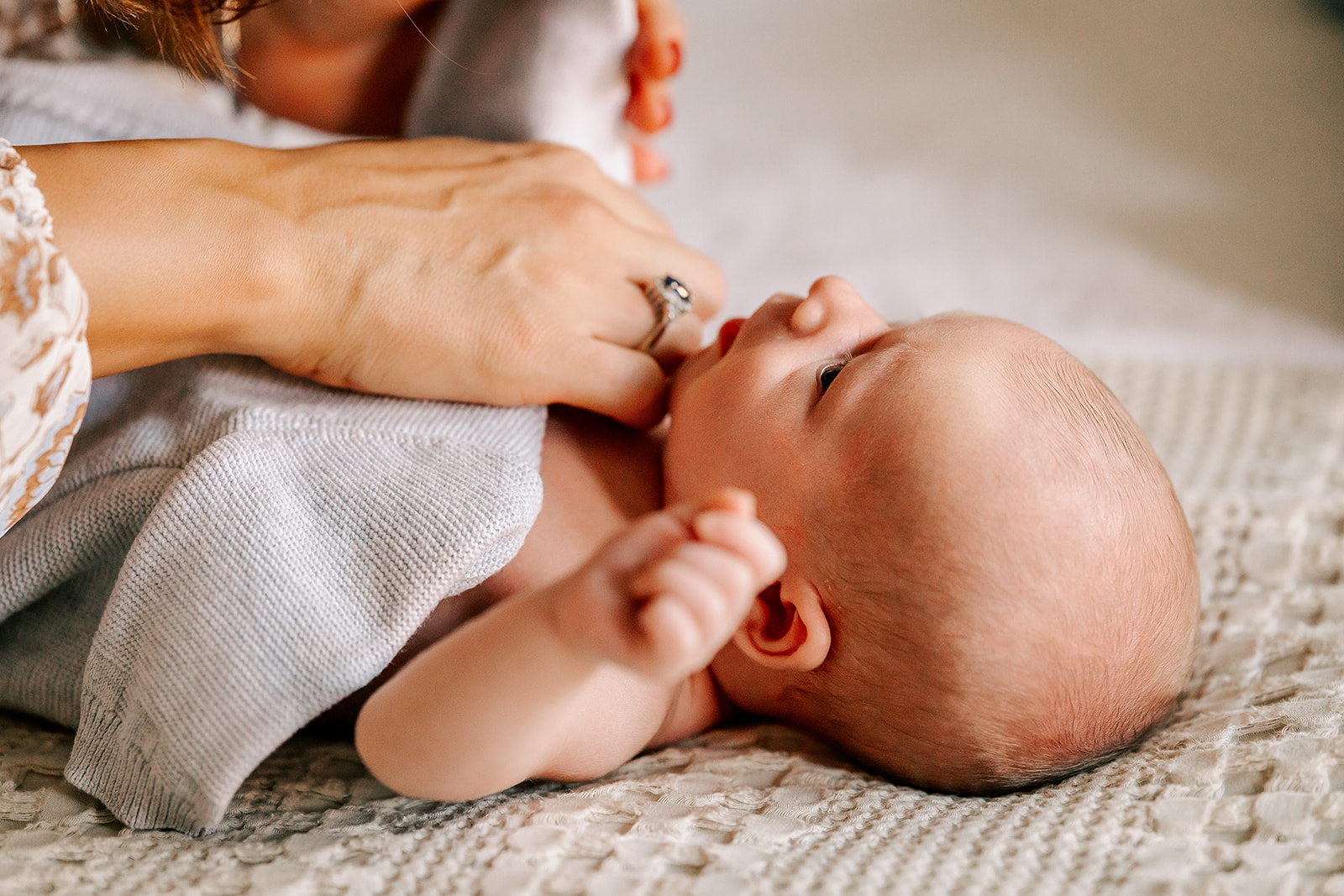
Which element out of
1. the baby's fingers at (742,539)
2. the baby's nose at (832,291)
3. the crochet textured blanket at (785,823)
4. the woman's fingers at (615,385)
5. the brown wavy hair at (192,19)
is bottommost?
the crochet textured blanket at (785,823)

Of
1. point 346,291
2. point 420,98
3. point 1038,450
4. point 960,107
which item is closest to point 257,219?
point 346,291

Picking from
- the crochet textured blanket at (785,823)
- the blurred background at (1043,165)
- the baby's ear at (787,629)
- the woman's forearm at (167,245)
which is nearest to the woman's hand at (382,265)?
the woman's forearm at (167,245)

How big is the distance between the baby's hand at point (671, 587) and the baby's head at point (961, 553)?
260 millimetres

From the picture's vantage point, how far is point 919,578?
79 centimetres

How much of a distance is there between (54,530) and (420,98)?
0.62 meters

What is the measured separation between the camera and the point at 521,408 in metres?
0.97

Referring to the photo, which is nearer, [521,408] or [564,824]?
[564,824]

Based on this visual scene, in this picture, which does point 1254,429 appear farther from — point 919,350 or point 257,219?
point 257,219

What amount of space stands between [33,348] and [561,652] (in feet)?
1.15

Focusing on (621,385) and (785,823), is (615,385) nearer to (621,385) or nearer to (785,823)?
(621,385)

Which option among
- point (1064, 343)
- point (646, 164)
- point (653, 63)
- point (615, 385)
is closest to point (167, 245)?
point (615, 385)

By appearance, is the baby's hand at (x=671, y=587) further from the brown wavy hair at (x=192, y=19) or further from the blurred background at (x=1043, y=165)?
the blurred background at (x=1043, y=165)

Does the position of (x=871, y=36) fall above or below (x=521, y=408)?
above

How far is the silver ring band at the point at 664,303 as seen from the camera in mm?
1002
